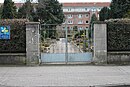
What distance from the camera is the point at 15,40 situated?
18672mm

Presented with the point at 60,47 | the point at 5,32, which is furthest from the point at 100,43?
the point at 5,32

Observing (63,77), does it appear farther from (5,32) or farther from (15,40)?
(5,32)

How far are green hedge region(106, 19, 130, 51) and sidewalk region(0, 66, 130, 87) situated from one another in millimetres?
2371

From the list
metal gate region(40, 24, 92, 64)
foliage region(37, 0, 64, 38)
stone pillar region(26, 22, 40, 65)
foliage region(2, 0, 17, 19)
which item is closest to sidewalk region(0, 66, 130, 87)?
stone pillar region(26, 22, 40, 65)

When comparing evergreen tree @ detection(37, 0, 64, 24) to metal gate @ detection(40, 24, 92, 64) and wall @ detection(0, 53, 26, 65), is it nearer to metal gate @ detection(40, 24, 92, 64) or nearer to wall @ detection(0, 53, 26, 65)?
metal gate @ detection(40, 24, 92, 64)

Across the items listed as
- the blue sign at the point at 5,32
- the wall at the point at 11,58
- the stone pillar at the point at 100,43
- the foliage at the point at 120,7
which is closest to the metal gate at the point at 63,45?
the stone pillar at the point at 100,43

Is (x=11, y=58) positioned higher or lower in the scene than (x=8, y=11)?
lower

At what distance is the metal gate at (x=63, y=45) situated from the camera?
752 inches

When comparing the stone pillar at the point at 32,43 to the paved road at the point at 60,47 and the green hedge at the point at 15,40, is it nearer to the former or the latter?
the green hedge at the point at 15,40

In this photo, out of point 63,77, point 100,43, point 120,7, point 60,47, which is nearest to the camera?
point 63,77

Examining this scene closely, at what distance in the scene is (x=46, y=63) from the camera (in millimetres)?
19047

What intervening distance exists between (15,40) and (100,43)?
5055mm

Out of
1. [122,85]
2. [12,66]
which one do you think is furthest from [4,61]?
[122,85]

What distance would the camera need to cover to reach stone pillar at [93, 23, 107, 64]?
62.2ft
